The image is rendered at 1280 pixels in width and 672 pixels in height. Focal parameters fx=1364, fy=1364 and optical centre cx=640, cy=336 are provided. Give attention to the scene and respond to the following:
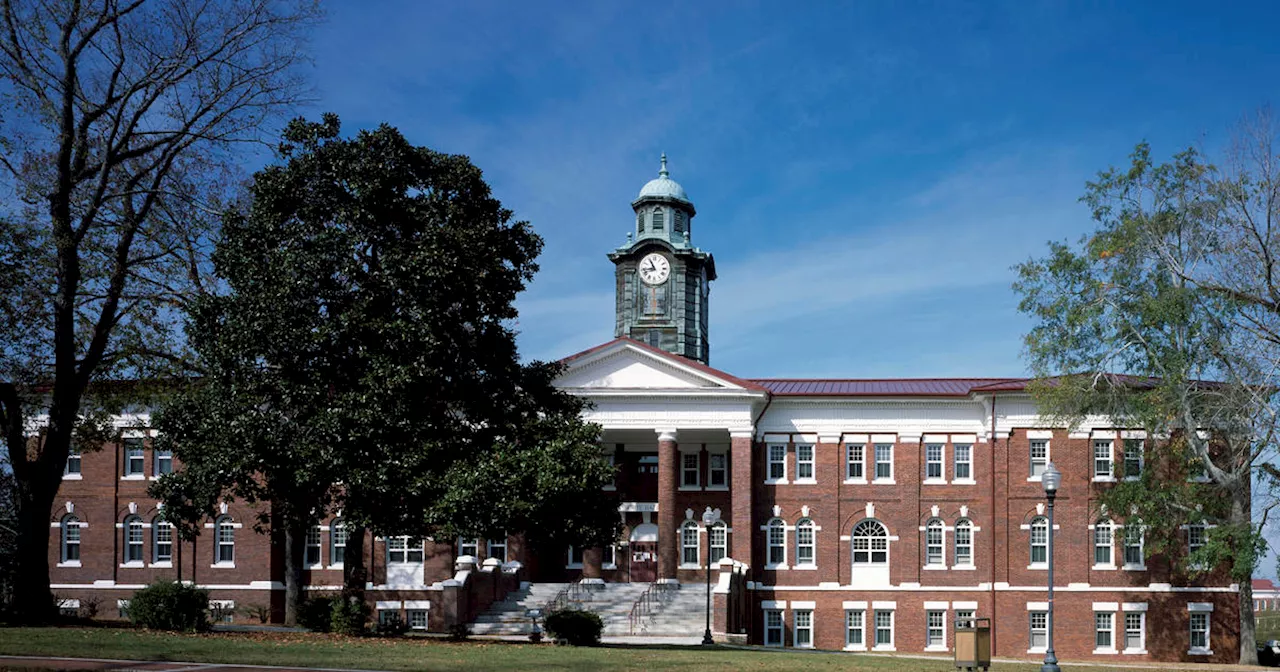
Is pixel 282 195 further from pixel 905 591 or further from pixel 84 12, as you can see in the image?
pixel 905 591

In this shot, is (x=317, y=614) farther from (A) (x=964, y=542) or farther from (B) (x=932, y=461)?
(A) (x=964, y=542)

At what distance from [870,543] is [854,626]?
10.3ft

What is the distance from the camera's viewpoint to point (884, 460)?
170 feet

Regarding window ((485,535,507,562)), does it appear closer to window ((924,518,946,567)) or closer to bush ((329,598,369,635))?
window ((924,518,946,567))

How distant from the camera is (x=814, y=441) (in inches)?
2044

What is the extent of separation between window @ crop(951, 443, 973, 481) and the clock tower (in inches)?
522

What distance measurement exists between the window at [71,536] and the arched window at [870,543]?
29.5 m

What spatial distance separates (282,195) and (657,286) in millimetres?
29041

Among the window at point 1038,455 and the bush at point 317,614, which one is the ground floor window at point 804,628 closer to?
the window at point 1038,455

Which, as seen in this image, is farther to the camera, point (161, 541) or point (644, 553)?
point (644, 553)

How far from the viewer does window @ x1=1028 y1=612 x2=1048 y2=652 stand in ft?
163

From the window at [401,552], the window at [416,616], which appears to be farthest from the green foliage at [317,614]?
the window at [401,552]

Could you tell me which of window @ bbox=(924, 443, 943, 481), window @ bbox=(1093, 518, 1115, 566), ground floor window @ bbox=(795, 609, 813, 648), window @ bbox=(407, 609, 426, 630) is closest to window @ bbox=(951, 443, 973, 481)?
window @ bbox=(924, 443, 943, 481)

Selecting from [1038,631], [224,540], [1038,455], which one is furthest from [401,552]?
[1038,455]
